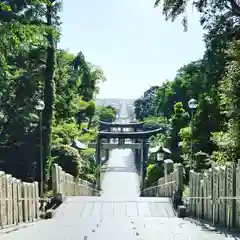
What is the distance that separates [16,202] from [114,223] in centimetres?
221

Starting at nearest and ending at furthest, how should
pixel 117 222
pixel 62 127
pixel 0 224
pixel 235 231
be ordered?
1. pixel 235 231
2. pixel 0 224
3. pixel 117 222
4. pixel 62 127

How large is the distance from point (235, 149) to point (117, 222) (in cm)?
319

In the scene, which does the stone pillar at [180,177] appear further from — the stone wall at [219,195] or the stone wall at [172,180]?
the stone wall at [219,195]

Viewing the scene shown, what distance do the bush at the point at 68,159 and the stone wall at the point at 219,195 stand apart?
11879mm

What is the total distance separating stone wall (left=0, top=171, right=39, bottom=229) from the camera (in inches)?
383

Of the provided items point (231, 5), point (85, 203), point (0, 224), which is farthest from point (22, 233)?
point (231, 5)

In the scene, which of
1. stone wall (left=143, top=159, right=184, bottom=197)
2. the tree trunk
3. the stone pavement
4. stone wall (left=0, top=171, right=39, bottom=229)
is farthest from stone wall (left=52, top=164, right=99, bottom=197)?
stone wall (left=143, top=159, right=184, bottom=197)

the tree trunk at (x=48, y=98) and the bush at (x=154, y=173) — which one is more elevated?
the tree trunk at (x=48, y=98)

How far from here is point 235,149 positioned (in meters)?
11.9

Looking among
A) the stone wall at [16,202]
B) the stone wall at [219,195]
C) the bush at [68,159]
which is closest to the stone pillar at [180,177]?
the stone wall at [219,195]

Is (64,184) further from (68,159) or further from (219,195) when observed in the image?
(219,195)

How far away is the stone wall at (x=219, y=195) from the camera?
896cm

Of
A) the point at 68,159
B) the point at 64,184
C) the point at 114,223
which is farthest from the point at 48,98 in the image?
the point at 114,223

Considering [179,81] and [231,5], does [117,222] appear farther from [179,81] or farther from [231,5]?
[179,81]
